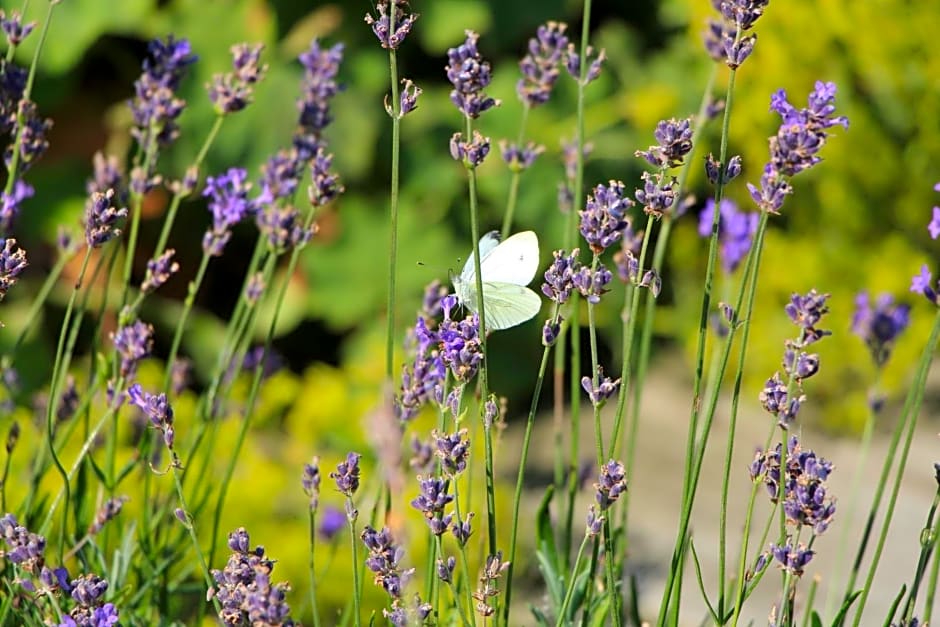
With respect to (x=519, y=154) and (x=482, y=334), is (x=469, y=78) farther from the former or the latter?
(x=519, y=154)

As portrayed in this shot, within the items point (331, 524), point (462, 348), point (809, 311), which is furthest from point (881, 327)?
point (331, 524)

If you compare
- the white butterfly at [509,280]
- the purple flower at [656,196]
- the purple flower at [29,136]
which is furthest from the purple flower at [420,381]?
the purple flower at [29,136]

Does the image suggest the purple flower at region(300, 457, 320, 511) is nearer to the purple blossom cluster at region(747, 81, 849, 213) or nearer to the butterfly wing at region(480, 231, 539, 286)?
the butterfly wing at region(480, 231, 539, 286)

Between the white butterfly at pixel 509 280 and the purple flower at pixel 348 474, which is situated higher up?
the white butterfly at pixel 509 280

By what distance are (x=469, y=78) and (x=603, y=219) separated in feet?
0.74

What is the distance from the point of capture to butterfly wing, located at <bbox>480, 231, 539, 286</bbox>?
1523 millimetres

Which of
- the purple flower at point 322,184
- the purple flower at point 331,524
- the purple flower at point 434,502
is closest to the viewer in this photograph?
the purple flower at point 434,502

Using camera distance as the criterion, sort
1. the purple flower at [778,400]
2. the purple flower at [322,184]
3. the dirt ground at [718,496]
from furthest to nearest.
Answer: the dirt ground at [718,496], the purple flower at [322,184], the purple flower at [778,400]

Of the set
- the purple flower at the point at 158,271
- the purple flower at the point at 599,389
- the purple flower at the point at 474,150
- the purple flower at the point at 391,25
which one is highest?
the purple flower at the point at 391,25

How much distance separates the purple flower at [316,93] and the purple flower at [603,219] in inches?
29.7

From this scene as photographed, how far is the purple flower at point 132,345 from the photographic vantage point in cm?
167

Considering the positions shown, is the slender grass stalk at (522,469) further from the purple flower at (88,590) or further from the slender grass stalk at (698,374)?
the purple flower at (88,590)

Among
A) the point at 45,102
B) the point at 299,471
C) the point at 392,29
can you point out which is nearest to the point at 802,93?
the point at 299,471

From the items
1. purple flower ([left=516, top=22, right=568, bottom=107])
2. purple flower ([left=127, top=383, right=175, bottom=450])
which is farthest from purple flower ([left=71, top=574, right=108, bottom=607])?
purple flower ([left=516, top=22, right=568, bottom=107])
